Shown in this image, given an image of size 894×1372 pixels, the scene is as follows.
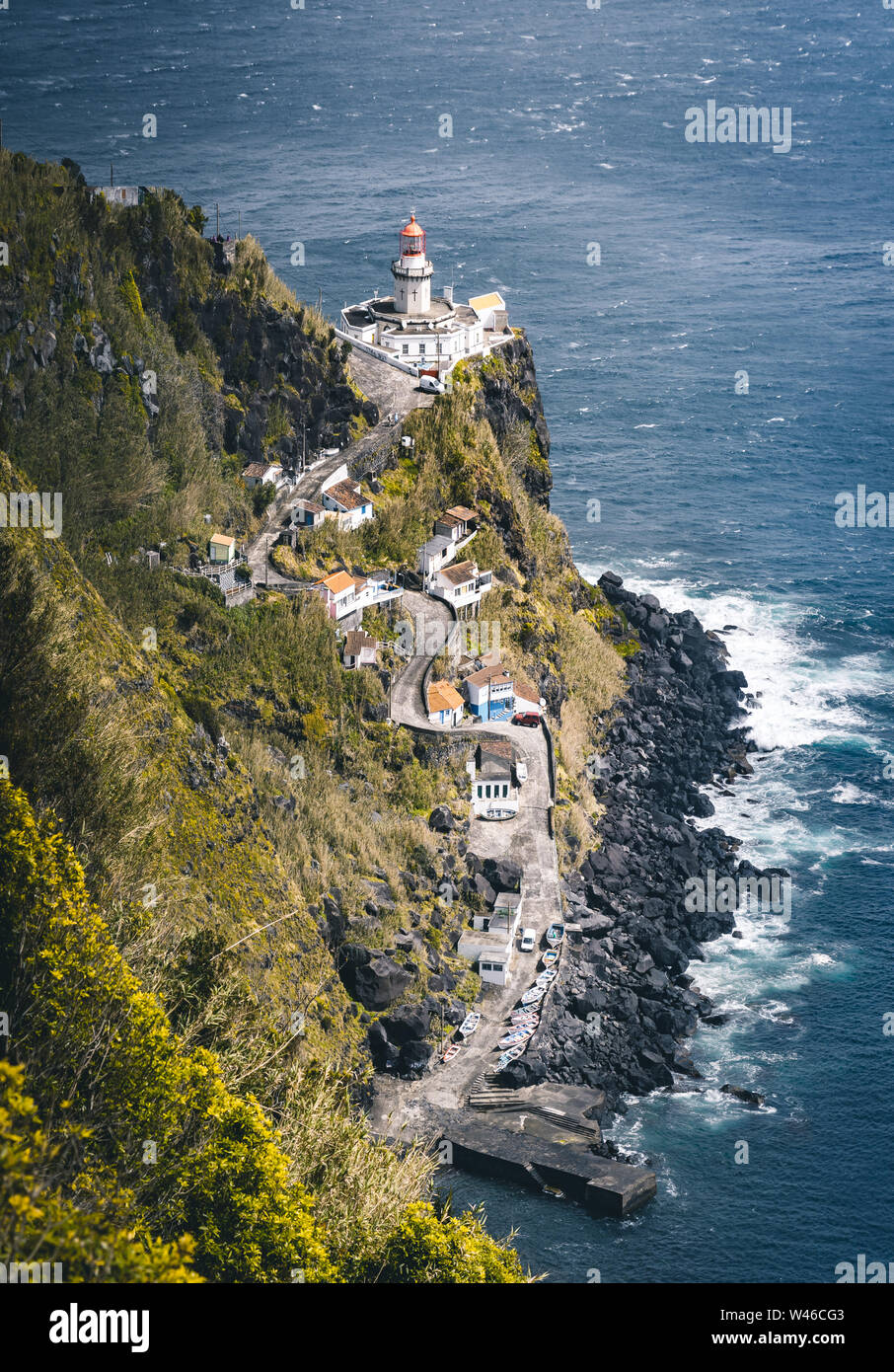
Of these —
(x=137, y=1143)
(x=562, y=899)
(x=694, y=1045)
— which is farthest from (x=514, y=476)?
(x=137, y=1143)

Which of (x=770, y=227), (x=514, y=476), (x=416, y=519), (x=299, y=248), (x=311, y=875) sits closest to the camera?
(x=311, y=875)

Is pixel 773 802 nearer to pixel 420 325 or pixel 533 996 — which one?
pixel 533 996

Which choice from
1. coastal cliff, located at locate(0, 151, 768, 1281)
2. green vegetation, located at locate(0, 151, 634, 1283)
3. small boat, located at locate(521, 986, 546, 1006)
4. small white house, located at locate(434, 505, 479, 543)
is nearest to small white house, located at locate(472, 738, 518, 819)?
green vegetation, located at locate(0, 151, 634, 1283)

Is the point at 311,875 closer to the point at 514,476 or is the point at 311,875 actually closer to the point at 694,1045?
the point at 694,1045

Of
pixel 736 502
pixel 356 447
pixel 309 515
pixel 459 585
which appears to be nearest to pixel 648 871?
pixel 459 585

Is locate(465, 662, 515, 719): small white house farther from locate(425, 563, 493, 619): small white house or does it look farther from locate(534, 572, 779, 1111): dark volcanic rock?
locate(534, 572, 779, 1111): dark volcanic rock

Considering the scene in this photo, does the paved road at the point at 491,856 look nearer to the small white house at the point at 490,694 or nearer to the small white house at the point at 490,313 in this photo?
the small white house at the point at 490,694
